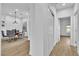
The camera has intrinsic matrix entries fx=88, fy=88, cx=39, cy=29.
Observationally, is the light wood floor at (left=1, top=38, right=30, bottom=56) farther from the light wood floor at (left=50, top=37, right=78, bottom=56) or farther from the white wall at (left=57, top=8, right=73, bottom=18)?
the white wall at (left=57, top=8, right=73, bottom=18)

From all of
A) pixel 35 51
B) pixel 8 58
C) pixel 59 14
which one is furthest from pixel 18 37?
pixel 8 58

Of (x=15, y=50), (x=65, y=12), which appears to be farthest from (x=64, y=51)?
(x=65, y=12)

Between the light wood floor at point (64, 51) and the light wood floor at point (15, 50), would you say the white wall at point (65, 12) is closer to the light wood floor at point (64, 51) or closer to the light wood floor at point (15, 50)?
the light wood floor at point (64, 51)

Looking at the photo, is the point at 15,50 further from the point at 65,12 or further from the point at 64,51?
the point at 65,12

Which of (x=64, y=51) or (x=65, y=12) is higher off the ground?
(x=65, y=12)

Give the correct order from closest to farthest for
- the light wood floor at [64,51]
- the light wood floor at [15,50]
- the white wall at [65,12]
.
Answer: the light wood floor at [15,50] < the light wood floor at [64,51] < the white wall at [65,12]

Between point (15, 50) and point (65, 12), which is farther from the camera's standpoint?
point (65, 12)

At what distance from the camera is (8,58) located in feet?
3.51

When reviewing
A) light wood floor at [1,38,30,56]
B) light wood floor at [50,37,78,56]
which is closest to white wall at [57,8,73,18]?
light wood floor at [50,37,78,56]

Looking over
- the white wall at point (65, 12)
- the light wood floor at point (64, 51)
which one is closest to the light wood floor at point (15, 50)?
the light wood floor at point (64, 51)

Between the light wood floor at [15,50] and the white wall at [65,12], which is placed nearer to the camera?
the light wood floor at [15,50]

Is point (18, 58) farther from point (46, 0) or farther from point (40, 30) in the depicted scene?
point (46, 0)

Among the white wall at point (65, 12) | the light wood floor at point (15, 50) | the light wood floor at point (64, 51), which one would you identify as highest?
the white wall at point (65, 12)

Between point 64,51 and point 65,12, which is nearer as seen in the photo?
point 64,51
